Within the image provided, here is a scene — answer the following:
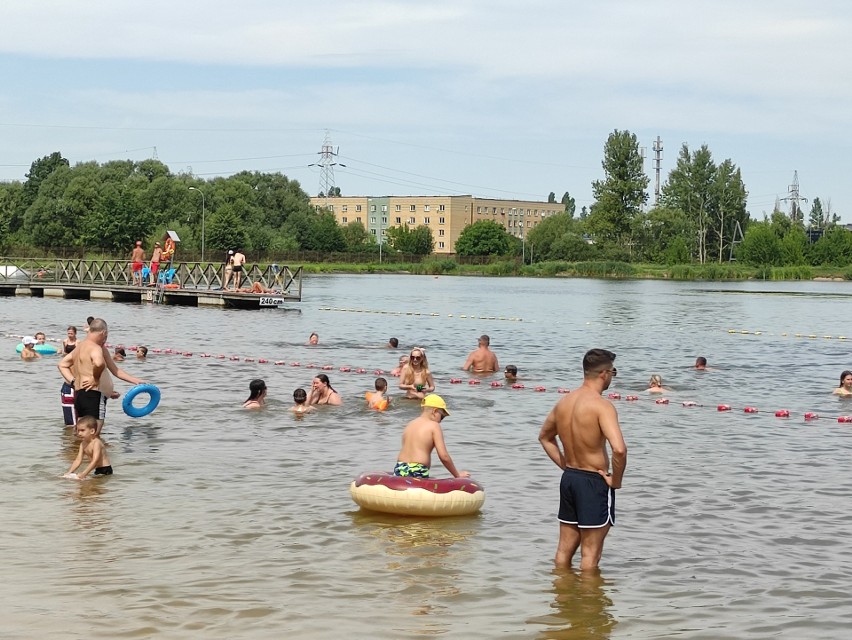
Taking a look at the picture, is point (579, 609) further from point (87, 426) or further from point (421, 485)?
point (87, 426)

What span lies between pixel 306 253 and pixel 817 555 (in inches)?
4943

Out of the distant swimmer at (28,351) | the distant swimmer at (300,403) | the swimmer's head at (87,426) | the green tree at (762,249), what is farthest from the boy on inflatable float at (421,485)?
the green tree at (762,249)

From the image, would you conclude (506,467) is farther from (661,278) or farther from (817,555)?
(661,278)

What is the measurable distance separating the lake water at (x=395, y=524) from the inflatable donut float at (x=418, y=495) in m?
0.18

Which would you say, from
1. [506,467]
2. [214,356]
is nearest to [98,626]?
[506,467]

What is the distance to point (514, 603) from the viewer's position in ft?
29.1

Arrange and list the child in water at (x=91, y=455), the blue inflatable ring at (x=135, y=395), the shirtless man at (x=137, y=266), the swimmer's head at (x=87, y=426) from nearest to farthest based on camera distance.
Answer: the swimmer's head at (x=87, y=426) < the child in water at (x=91, y=455) < the blue inflatable ring at (x=135, y=395) < the shirtless man at (x=137, y=266)

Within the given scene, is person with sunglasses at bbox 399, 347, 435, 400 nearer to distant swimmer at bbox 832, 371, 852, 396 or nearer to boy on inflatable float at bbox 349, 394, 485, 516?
boy on inflatable float at bbox 349, 394, 485, 516

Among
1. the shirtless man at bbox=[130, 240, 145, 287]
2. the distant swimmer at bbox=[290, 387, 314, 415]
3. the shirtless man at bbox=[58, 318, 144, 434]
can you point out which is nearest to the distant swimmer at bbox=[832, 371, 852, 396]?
the distant swimmer at bbox=[290, 387, 314, 415]

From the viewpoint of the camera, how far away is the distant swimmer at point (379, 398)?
19375mm

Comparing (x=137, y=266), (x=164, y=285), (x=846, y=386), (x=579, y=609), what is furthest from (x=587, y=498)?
(x=137, y=266)

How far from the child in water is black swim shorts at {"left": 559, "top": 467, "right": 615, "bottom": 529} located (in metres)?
6.17

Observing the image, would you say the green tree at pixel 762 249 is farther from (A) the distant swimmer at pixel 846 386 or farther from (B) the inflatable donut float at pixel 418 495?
(B) the inflatable donut float at pixel 418 495

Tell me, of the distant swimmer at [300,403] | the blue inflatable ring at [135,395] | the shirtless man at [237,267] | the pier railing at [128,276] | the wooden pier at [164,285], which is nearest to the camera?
the blue inflatable ring at [135,395]
